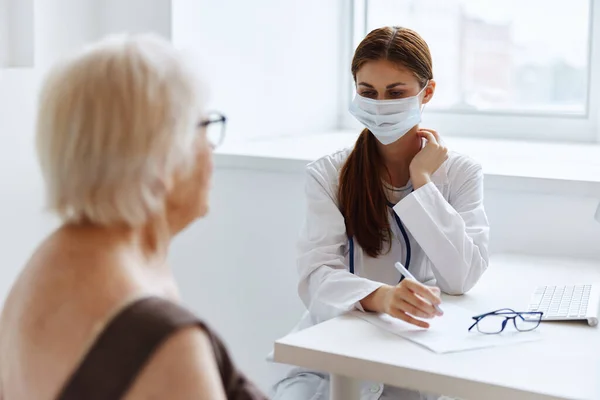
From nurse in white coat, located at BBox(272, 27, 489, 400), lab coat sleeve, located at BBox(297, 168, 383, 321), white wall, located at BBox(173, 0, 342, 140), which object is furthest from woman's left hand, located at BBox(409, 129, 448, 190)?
white wall, located at BBox(173, 0, 342, 140)

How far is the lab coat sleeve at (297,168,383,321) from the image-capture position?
1852 mm

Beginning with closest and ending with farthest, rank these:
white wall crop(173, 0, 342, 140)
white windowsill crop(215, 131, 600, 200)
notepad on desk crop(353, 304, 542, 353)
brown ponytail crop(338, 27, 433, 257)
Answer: notepad on desk crop(353, 304, 542, 353)
brown ponytail crop(338, 27, 433, 257)
white windowsill crop(215, 131, 600, 200)
white wall crop(173, 0, 342, 140)

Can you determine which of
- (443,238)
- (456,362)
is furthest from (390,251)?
(456,362)

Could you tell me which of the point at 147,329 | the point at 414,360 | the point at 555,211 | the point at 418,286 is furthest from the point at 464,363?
the point at 555,211

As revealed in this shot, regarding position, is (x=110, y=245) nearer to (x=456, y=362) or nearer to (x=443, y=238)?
(x=456, y=362)

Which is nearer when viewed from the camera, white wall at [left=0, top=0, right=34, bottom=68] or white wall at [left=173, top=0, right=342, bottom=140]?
white wall at [left=0, top=0, right=34, bottom=68]

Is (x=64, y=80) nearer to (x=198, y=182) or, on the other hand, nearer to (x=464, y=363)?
(x=198, y=182)

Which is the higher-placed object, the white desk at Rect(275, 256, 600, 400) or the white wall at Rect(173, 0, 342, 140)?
the white wall at Rect(173, 0, 342, 140)

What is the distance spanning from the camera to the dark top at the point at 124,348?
86cm

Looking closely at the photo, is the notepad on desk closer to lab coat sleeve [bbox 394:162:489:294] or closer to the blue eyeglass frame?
the blue eyeglass frame

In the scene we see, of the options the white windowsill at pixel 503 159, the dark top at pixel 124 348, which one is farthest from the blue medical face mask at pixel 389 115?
the dark top at pixel 124 348

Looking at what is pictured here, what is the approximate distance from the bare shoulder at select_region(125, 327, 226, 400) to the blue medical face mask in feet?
3.95

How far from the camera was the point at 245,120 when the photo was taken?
2.88 meters

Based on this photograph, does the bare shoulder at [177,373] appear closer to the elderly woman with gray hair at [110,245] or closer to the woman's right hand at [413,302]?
the elderly woman with gray hair at [110,245]
